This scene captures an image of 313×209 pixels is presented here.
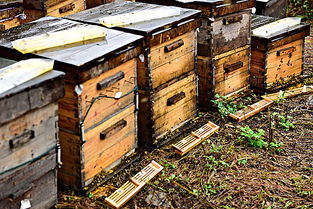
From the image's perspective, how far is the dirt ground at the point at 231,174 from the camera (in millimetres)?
4371

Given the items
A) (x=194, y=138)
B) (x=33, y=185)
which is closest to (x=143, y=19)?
(x=194, y=138)

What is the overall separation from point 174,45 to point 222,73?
3.96ft

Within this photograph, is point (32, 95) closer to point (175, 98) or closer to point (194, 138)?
point (175, 98)

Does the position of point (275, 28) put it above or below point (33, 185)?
above

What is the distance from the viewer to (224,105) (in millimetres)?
6117

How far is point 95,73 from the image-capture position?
403cm

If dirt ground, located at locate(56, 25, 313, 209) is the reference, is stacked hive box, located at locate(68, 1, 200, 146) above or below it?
above

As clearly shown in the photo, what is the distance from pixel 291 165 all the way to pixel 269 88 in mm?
1802

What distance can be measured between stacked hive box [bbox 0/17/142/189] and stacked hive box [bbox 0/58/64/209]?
0.26 meters

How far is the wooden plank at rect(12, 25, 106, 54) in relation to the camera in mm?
4070

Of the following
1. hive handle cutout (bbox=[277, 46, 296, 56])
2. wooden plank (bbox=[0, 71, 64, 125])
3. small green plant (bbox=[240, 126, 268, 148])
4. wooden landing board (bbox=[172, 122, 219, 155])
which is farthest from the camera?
hive handle cutout (bbox=[277, 46, 296, 56])

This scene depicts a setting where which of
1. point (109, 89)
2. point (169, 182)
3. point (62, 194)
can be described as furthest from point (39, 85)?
point (169, 182)

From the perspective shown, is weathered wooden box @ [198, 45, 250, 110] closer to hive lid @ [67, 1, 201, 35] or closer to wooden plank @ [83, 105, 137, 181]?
hive lid @ [67, 1, 201, 35]

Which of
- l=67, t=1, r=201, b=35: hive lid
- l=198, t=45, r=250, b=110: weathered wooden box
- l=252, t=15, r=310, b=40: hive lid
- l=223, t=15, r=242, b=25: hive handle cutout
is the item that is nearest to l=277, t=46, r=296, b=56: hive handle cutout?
l=252, t=15, r=310, b=40: hive lid
